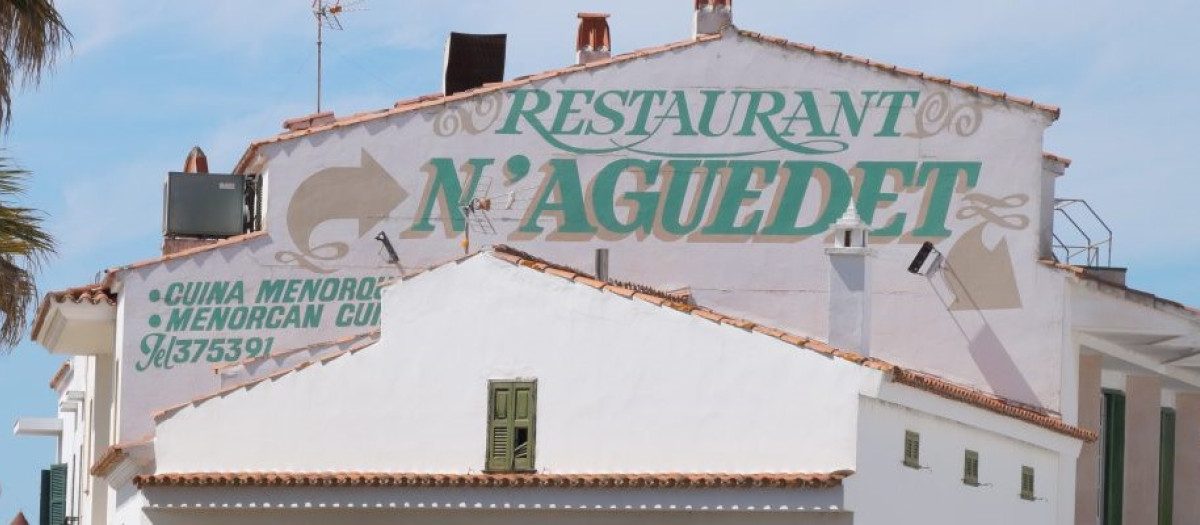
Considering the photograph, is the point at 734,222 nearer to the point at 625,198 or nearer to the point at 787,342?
the point at 625,198

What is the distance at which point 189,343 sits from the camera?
140 feet

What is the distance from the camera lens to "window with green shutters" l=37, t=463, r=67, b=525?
5106cm

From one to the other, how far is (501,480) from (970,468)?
19.4 ft

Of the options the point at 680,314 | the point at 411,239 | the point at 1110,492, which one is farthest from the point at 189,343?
the point at 1110,492

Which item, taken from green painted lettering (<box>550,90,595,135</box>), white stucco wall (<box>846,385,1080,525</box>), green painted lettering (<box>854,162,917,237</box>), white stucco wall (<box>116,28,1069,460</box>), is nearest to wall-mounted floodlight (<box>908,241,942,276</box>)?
white stucco wall (<box>116,28,1069,460</box>)

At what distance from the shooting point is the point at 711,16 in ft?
143

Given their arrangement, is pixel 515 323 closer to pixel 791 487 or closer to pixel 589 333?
pixel 589 333

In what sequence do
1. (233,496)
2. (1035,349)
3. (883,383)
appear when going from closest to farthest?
(883,383)
(233,496)
(1035,349)

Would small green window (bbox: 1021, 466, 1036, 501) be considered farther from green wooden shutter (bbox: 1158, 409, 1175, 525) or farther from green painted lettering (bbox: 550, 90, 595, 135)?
green painted lettering (bbox: 550, 90, 595, 135)

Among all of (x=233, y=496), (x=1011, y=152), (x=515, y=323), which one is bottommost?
(x=233, y=496)

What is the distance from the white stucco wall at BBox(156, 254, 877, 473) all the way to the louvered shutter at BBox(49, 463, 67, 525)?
13484 millimetres

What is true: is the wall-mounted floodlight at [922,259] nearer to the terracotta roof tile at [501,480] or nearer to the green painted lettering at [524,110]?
the green painted lettering at [524,110]

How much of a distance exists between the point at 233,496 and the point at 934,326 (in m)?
11.0

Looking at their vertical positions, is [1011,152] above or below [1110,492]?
above
